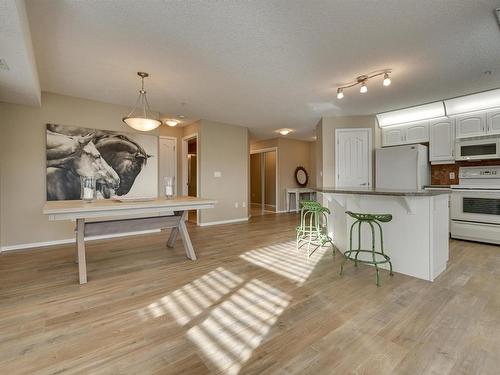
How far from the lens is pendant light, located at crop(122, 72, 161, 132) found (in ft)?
10.3

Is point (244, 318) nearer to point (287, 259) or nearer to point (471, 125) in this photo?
point (287, 259)

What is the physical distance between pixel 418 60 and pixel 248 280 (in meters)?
3.17

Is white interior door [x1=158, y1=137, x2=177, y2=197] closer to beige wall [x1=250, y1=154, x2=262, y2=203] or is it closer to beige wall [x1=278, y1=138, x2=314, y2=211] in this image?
beige wall [x1=278, y1=138, x2=314, y2=211]

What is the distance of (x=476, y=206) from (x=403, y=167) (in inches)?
48.4

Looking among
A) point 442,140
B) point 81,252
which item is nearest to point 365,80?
point 442,140

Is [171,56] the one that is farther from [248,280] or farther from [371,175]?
[371,175]

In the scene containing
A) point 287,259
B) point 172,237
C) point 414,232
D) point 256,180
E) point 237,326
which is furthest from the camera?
point 256,180

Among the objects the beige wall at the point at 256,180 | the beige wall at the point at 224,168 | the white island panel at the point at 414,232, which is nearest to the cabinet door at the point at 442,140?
the white island panel at the point at 414,232

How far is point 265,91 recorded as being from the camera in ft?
12.6

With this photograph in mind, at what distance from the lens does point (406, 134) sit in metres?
4.84

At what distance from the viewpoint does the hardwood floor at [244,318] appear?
1.39 m

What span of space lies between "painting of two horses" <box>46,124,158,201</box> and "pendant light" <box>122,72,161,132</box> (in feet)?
1.50

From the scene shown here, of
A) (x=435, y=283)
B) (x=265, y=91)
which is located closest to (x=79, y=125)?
(x=265, y=91)

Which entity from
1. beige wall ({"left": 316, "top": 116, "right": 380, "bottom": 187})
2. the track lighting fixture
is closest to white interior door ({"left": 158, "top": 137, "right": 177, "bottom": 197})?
beige wall ({"left": 316, "top": 116, "right": 380, "bottom": 187})
